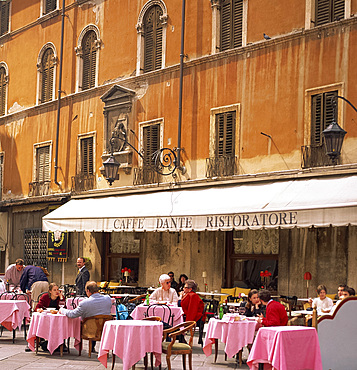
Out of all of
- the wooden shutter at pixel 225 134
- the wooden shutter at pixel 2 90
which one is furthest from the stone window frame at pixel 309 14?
the wooden shutter at pixel 2 90

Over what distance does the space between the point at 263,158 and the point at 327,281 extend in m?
3.33

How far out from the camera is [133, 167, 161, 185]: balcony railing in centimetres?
2084

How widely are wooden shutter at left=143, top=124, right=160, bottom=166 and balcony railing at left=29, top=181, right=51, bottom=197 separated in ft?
18.0

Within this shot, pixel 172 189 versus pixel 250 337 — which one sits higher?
pixel 172 189

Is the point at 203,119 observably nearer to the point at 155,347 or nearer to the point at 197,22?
the point at 197,22

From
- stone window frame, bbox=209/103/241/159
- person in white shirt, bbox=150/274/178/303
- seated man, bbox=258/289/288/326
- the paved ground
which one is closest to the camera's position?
seated man, bbox=258/289/288/326

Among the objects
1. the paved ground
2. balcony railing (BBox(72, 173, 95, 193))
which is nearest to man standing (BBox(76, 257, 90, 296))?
the paved ground

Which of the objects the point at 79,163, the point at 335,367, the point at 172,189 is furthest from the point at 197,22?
the point at 335,367

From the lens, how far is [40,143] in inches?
1031

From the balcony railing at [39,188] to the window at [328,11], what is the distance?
39.4 ft

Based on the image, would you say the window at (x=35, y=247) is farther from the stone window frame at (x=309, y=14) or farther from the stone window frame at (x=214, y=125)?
the stone window frame at (x=309, y=14)

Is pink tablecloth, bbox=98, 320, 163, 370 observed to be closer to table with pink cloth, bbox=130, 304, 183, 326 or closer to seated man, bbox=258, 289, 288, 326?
seated man, bbox=258, 289, 288, 326

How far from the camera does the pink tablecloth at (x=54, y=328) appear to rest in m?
12.3

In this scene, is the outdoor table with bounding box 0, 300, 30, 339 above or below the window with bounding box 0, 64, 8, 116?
below
